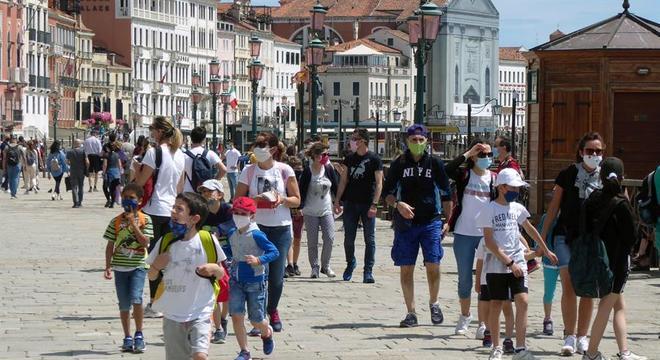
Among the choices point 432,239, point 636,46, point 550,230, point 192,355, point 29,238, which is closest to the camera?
point 192,355

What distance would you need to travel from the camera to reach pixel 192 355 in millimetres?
10820

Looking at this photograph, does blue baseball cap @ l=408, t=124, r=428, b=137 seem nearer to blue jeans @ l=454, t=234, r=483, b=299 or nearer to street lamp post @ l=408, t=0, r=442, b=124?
blue jeans @ l=454, t=234, r=483, b=299

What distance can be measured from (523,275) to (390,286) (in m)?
6.35

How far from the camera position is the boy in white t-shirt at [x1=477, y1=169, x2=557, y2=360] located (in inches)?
508

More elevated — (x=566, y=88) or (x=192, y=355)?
(x=566, y=88)

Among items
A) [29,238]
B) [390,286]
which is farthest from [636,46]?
[29,238]

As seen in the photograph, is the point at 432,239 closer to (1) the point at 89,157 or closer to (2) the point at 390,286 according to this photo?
(2) the point at 390,286

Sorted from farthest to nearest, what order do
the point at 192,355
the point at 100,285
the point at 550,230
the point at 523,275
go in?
the point at 100,285 < the point at 550,230 < the point at 523,275 < the point at 192,355

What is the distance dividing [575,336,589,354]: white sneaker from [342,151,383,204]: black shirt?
6.80 m

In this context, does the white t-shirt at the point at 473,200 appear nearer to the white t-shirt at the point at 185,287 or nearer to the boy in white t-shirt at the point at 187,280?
the boy in white t-shirt at the point at 187,280

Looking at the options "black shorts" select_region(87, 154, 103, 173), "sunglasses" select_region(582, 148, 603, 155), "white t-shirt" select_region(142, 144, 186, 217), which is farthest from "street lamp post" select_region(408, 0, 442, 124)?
"black shorts" select_region(87, 154, 103, 173)

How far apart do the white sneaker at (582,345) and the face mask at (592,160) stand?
48.6 inches

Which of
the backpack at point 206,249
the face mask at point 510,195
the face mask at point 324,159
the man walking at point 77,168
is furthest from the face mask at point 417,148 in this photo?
the man walking at point 77,168

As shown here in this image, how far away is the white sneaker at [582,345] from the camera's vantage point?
13.1 m
